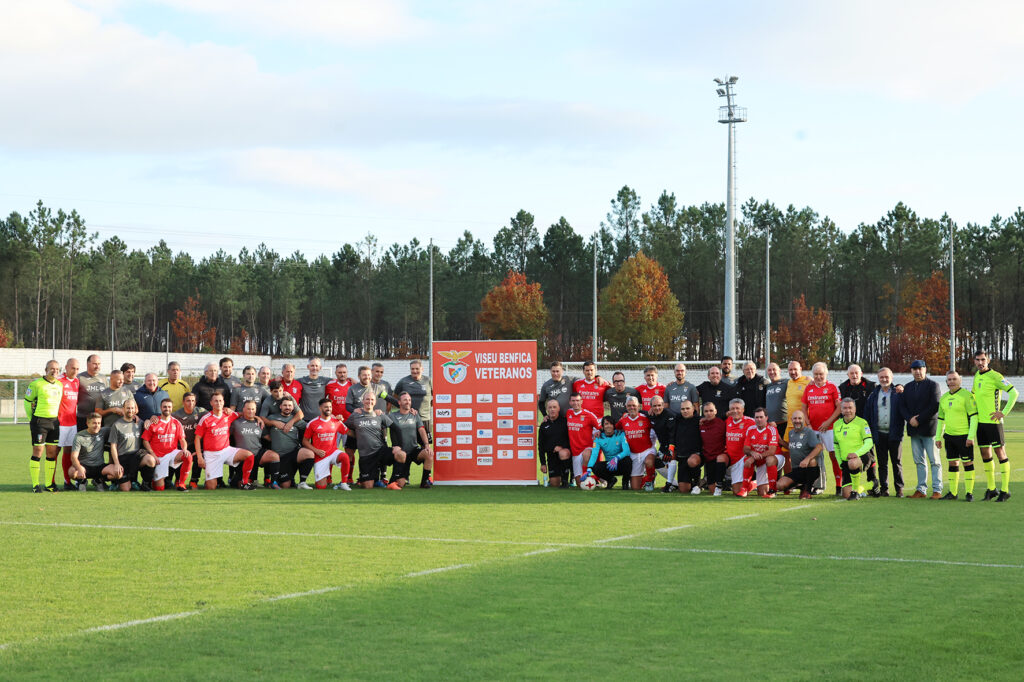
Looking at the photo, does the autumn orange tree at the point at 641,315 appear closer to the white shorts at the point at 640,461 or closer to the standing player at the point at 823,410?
the white shorts at the point at 640,461

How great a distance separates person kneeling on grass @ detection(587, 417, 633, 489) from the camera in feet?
51.3

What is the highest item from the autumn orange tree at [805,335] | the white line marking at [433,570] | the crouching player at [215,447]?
the autumn orange tree at [805,335]

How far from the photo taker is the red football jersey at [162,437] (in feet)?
50.0

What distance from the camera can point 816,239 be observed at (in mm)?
82750

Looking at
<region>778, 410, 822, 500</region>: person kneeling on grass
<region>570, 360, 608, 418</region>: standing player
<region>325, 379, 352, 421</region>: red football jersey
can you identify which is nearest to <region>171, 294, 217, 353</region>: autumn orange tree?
<region>325, 379, 352, 421</region>: red football jersey

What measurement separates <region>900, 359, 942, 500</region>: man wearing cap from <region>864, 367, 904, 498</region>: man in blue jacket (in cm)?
14

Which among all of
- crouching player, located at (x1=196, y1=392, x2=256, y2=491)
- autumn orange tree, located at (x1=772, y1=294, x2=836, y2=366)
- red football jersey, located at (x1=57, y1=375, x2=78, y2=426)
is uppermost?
autumn orange tree, located at (x1=772, y1=294, x2=836, y2=366)

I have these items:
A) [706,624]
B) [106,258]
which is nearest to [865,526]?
[706,624]

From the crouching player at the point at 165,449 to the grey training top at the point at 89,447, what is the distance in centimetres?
57

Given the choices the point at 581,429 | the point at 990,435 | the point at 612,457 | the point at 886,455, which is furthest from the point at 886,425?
the point at 581,429

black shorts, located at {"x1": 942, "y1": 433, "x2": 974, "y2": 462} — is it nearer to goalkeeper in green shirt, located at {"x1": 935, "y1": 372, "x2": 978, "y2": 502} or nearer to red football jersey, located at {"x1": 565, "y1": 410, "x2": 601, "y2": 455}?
goalkeeper in green shirt, located at {"x1": 935, "y1": 372, "x2": 978, "y2": 502}

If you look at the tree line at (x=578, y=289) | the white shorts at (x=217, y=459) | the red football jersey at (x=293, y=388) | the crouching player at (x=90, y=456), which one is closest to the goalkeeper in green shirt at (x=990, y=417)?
the red football jersey at (x=293, y=388)

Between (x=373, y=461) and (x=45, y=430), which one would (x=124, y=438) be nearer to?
(x=45, y=430)

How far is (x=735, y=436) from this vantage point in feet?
47.7
